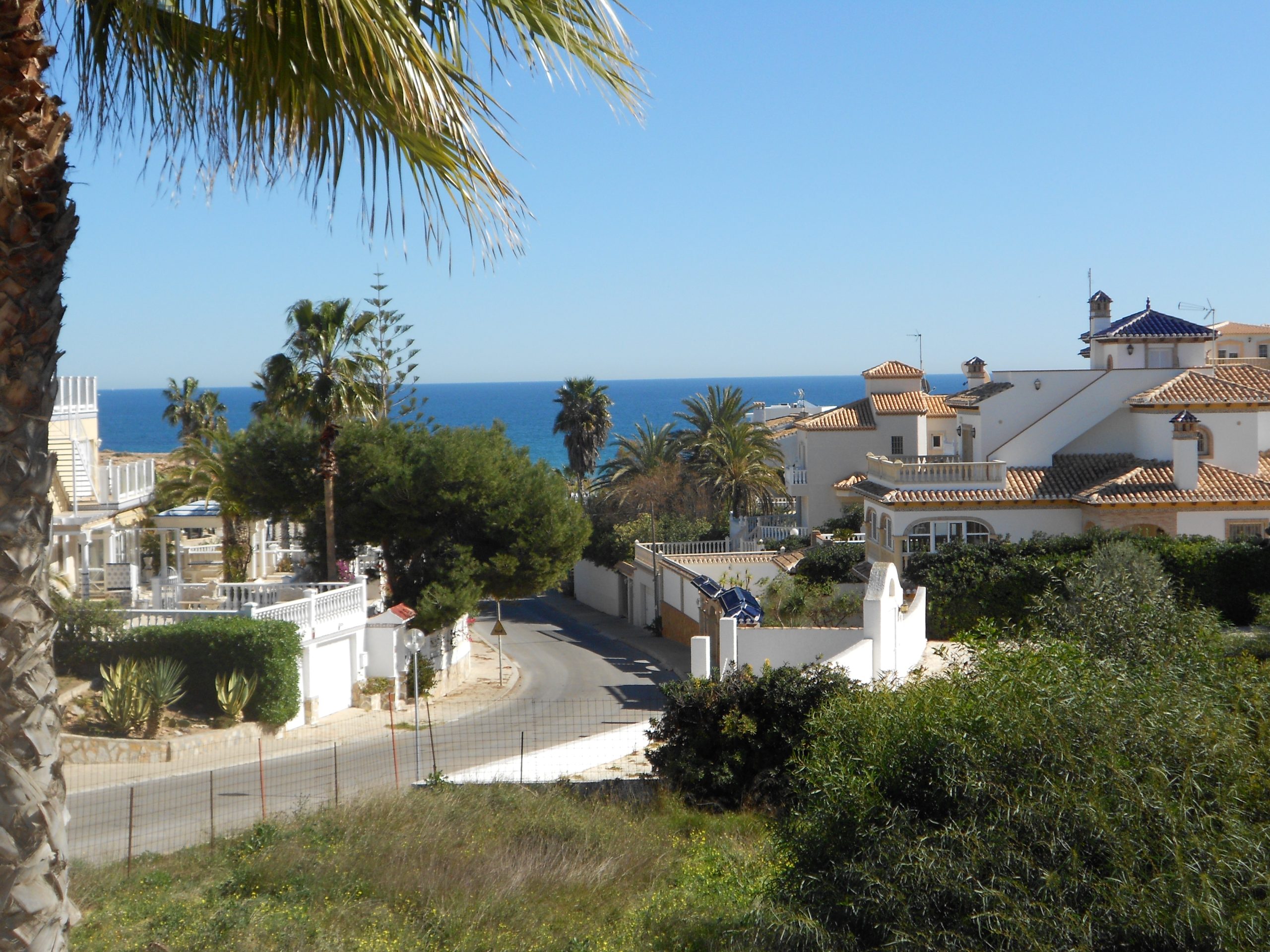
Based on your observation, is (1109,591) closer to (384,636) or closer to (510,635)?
(384,636)

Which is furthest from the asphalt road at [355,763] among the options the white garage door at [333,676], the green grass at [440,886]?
the green grass at [440,886]

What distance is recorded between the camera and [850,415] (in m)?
47.3

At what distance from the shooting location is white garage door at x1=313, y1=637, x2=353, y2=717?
1031 inches

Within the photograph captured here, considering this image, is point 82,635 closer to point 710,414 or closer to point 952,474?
point 952,474

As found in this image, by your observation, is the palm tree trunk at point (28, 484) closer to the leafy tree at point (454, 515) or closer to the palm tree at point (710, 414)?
the leafy tree at point (454, 515)

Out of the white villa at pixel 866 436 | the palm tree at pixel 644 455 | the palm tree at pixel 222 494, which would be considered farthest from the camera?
the palm tree at pixel 644 455

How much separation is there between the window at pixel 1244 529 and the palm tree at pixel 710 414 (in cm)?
2414

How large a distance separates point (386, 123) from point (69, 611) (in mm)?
22111

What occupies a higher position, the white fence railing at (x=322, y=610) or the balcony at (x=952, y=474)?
the balcony at (x=952, y=474)

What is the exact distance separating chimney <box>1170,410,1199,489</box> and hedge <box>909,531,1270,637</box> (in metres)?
2.22

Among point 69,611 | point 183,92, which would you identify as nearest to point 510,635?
point 69,611

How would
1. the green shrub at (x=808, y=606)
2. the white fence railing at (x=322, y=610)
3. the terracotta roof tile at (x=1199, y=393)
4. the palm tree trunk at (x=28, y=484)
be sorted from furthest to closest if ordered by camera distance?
the terracotta roof tile at (x=1199, y=393), the green shrub at (x=808, y=606), the white fence railing at (x=322, y=610), the palm tree trunk at (x=28, y=484)

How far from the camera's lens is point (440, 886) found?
9992 millimetres

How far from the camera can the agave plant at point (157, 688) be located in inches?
879
